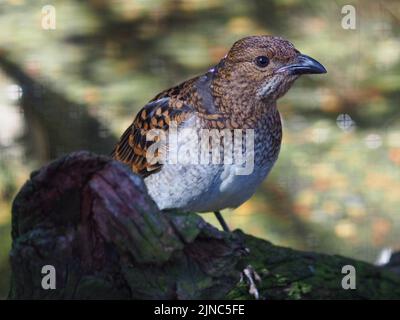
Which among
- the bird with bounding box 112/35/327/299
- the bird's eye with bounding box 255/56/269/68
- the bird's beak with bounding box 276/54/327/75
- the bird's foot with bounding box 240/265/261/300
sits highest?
the bird's eye with bounding box 255/56/269/68

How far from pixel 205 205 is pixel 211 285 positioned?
0.66 metres

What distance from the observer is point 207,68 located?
5.93 metres

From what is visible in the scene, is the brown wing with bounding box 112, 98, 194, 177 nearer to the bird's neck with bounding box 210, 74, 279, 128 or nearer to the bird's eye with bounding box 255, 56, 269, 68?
the bird's neck with bounding box 210, 74, 279, 128

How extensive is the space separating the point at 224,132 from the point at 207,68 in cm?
252

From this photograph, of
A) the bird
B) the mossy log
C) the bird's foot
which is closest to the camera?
the mossy log

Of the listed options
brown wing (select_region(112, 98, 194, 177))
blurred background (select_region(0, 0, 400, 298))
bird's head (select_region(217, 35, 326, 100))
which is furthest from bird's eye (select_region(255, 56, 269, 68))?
blurred background (select_region(0, 0, 400, 298))

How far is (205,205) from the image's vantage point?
345 centimetres

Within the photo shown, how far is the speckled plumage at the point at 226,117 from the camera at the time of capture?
3.38 m

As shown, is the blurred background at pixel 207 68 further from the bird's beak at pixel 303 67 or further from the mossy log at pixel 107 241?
the mossy log at pixel 107 241

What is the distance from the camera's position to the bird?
3383mm

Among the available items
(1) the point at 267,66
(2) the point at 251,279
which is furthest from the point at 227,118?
(2) the point at 251,279

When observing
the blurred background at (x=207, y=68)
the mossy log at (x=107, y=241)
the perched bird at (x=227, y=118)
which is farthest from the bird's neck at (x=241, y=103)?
the blurred background at (x=207, y=68)

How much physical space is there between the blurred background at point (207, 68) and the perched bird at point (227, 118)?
7.45 ft

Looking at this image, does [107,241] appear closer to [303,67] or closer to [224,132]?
[224,132]
